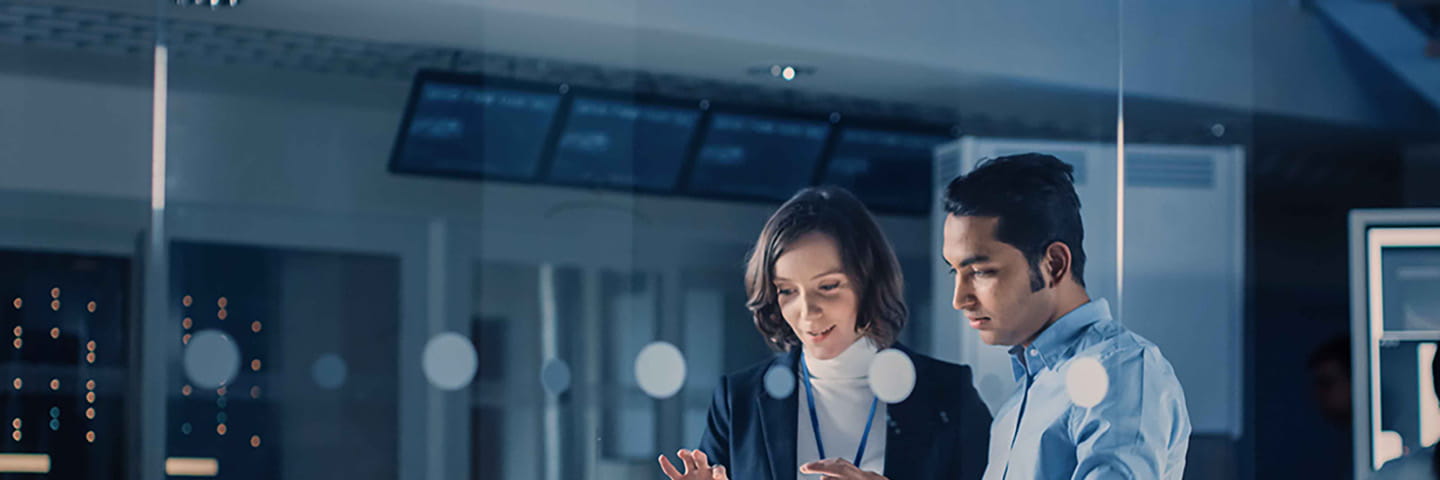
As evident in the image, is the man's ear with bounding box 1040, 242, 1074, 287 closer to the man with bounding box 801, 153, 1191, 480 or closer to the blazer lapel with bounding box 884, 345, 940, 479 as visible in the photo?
the man with bounding box 801, 153, 1191, 480

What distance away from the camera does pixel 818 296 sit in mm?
3268

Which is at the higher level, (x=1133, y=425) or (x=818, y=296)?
(x=818, y=296)

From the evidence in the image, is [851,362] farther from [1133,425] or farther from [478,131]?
[478,131]

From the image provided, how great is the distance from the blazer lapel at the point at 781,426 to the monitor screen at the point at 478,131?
0.86 metres

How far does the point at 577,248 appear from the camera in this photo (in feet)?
11.3

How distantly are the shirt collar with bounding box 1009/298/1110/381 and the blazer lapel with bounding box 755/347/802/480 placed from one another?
56 cm

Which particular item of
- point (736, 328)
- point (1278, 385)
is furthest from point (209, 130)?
point (1278, 385)

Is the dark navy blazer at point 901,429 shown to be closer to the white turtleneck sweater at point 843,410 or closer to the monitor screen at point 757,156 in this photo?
the white turtleneck sweater at point 843,410

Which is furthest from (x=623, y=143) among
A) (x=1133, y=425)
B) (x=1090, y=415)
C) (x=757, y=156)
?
(x=1133, y=425)

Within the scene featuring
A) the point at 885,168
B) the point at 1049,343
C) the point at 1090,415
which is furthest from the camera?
the point at 885,168

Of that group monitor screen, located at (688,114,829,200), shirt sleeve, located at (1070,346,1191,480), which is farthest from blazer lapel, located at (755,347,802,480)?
shirt sleeve, located at (1070,346,1191,480)

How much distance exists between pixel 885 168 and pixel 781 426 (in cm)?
73

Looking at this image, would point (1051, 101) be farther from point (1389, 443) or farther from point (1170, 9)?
point (1389, 443)

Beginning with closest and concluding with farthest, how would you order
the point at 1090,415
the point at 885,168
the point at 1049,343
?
1. the point at 1090,415
2. the point at 1049,343
3. the point at 885,168
